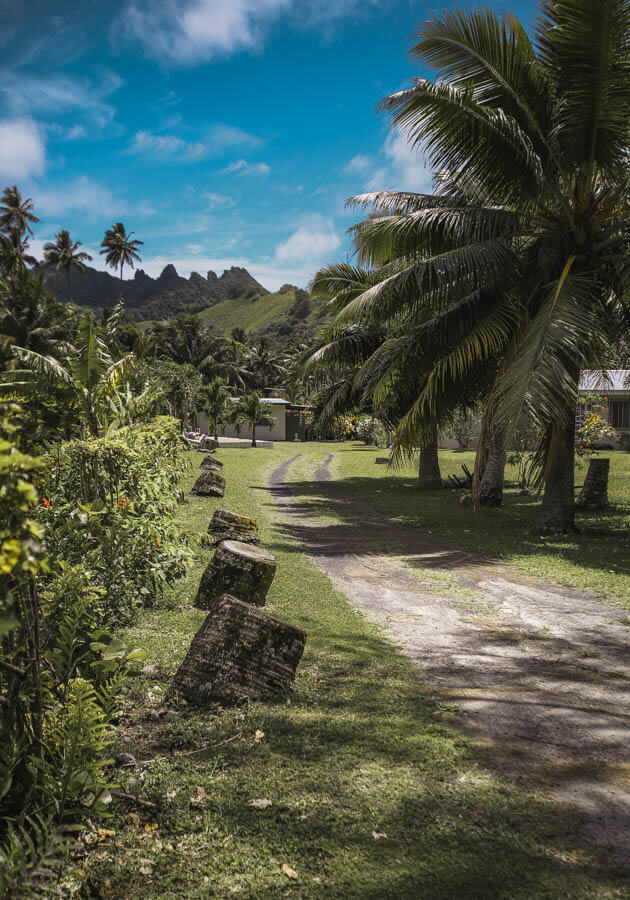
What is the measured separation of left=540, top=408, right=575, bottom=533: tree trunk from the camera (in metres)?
10.5

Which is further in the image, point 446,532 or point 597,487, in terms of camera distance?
point 597,487

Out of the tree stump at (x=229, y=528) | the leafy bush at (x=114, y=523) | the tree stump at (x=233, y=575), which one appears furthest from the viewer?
the tree stump at (x=229, y=528)

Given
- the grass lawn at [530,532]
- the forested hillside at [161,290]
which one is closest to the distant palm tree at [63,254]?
the grass lawn at [530,532]

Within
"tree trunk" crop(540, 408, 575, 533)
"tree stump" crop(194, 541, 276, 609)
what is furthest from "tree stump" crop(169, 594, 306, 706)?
"tree trunk" crop(540, 408, 575, 533)

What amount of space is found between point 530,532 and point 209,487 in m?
7.85

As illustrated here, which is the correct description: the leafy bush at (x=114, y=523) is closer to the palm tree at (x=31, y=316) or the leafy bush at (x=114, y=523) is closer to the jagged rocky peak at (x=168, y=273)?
the palm tree at (x=31, y=316)

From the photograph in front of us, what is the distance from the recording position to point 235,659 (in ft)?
12.6

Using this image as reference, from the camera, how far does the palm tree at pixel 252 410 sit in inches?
1821

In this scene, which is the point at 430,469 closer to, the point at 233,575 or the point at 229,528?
the point at 229,528

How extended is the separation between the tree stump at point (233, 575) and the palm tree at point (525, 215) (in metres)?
4.29

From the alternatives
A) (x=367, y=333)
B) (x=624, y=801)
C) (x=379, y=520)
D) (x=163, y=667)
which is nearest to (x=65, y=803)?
(x=163, y=667)

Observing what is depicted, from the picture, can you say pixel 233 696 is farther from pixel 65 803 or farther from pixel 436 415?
pixel 436 415

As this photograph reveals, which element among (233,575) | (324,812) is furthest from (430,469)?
(324,812)

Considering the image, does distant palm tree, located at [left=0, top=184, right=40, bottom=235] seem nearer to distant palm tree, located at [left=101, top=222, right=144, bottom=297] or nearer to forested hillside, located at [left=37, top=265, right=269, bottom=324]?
distant palm tree, located at [left=101, top=222, right=144, bottom=297]
